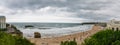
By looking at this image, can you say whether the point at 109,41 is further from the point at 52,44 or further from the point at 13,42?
the point at 52,44

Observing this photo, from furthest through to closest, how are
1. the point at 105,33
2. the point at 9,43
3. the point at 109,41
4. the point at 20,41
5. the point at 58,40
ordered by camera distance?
the point at 58,40, the point at 105,33, the point at 109,41, the point at 20,41, the point at 9,43

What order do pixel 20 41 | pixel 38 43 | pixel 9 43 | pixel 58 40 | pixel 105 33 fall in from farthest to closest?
pixel 58 40 → pixel 38 43 → pixel 105 33 → pixel 20 41 → pixel 9 43

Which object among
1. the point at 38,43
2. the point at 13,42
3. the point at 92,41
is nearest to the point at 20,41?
the point at 13,42

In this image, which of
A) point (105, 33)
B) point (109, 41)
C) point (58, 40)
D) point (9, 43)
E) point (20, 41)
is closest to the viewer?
point (9, 43)

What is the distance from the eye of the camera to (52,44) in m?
58.1

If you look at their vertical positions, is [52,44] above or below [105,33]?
below

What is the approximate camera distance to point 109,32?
35.2 metres

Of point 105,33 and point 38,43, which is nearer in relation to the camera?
point 105,33

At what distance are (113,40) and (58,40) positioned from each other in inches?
1218

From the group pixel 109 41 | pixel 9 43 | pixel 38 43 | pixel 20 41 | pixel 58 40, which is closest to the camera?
pixel 9 43

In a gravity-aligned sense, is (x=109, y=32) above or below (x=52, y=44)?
above

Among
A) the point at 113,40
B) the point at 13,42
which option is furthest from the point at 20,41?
the point at 113,40

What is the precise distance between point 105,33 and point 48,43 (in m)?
25.4

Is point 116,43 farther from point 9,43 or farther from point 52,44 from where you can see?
point 52,44
